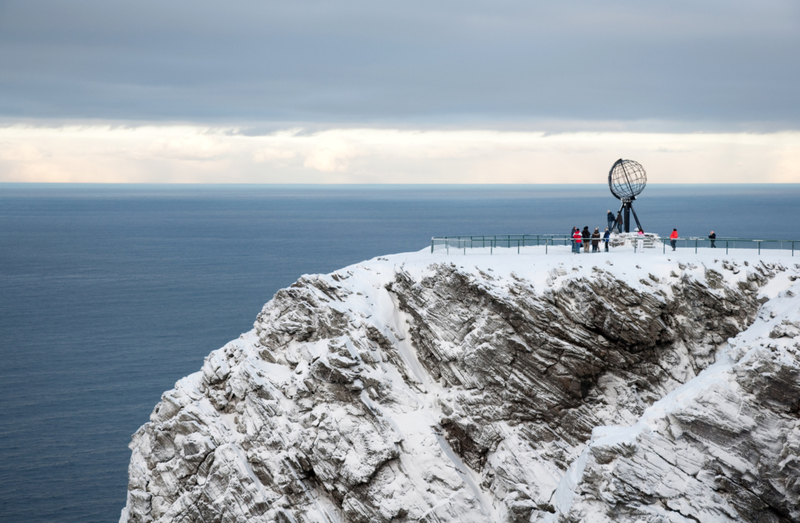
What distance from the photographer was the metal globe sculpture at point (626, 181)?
4950 centimetres

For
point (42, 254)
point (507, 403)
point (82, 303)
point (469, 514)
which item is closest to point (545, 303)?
point (507, 403)

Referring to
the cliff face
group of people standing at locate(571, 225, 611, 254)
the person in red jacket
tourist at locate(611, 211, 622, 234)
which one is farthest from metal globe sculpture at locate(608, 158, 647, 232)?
the cliff face

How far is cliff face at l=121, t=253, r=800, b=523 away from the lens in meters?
35.2

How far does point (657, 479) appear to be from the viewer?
28766 millimetres

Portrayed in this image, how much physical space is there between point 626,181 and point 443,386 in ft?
70.0

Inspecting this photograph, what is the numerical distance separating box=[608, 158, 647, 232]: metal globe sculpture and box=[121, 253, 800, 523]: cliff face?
402 inches

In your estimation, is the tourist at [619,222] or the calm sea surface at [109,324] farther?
the tourist at [619,222]

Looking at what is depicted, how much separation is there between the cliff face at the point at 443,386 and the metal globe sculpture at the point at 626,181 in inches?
402

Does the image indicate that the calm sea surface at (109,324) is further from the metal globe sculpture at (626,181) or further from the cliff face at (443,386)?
the metal globe sculpture at (626,181)

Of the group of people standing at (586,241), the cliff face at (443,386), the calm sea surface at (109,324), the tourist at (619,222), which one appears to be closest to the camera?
the cliff face at (443,386)

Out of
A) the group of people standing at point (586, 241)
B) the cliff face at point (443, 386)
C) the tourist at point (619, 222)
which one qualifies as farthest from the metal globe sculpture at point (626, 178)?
the cliff face at point (443, 386)

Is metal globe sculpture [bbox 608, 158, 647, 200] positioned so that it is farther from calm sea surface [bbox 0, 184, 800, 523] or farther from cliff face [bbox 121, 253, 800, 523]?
calm sea surface [bbox 0, 184, 800, 523]

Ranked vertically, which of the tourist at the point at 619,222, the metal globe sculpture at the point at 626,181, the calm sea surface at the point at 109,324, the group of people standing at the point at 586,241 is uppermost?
the metal globe sculpture at the point at 626,181

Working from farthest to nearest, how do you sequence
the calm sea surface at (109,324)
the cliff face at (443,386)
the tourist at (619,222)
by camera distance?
the tourist at (619,222)
the calm sea surface at (109,324)
the cliff face at (443,386)
